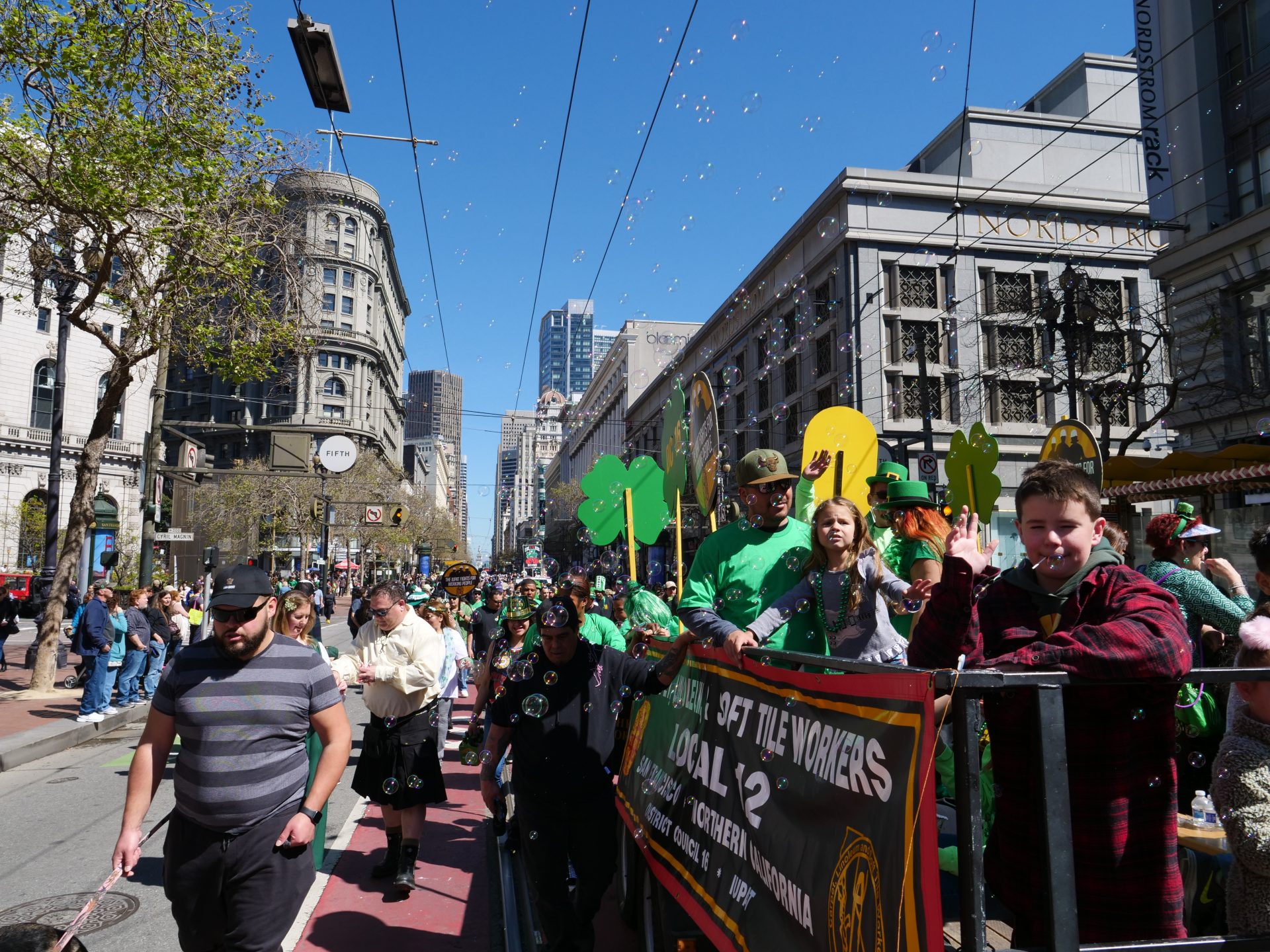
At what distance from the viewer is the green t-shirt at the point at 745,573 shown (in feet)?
12.4

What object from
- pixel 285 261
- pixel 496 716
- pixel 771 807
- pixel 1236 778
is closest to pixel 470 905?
pixel 496 716

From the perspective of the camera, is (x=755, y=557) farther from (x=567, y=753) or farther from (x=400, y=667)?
(x=400, y=667)

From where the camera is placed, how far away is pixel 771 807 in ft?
9.09

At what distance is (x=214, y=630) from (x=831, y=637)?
94.2 inches

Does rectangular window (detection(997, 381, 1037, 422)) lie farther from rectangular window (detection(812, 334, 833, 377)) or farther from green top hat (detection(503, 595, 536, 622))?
green top hat (detection(503, 595, 536, 622))

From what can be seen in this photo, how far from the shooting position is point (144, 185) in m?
11.5

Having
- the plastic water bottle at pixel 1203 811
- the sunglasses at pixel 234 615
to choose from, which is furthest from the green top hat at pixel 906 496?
the sunglasses at pixel 234 615

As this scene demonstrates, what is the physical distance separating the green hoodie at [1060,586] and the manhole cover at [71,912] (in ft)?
17.4

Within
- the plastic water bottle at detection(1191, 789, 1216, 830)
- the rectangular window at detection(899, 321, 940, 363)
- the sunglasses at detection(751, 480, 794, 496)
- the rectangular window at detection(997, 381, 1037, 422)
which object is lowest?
the plastic water bottle at detection(1191, 789, 1216, 830)

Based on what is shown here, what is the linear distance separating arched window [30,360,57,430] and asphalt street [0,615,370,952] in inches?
1694

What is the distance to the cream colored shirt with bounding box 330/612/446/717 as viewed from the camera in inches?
236

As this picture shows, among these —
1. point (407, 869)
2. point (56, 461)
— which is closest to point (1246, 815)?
point (407, 869)

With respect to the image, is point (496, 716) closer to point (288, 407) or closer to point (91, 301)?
point (91, 301)

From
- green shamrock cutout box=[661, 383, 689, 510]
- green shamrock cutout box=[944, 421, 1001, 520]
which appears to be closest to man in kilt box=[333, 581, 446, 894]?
green shamrock cutout box=[661, 383, 689, 510]
